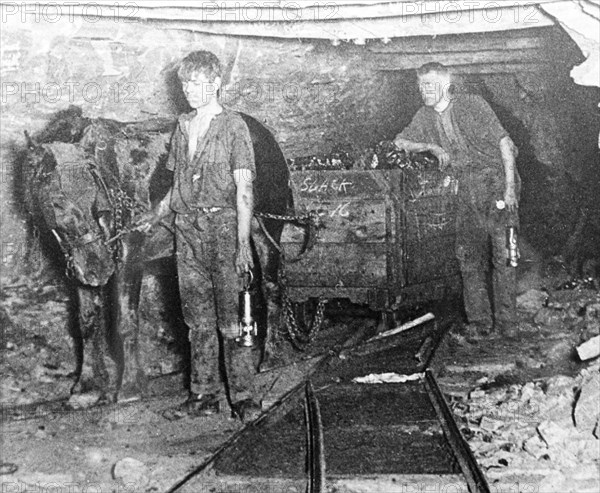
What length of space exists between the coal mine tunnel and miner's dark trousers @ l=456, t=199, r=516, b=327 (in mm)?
27

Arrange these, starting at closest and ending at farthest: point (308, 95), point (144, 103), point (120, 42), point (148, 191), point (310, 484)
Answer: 1. point (310, 484)
2. point (148, 191)
3. point (120, 42)
4. point (144, 103)
5. point (308, 95)

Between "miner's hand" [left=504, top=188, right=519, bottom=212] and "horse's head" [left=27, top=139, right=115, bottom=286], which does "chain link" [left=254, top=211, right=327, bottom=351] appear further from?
"miner's hand" [left=504, top=188, right=519, bottom=212]

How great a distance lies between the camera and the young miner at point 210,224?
4102mm

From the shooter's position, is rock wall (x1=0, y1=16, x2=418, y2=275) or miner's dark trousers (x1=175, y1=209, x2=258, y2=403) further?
rock wall (x1=0, y1=16, x2=418, y2=275)

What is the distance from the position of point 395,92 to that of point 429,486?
15.6 feet

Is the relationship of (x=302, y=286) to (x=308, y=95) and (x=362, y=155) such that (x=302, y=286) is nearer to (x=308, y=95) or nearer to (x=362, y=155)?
(x=362, y=155)

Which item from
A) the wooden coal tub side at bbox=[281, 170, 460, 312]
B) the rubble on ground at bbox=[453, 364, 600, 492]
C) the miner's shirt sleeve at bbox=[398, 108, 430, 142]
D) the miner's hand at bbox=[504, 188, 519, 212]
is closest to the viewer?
the rubble on ground at bbox=[453, 364, 600, 492]

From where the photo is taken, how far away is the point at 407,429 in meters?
4.09

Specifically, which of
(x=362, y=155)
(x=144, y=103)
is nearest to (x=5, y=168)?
(x=144, y=103)

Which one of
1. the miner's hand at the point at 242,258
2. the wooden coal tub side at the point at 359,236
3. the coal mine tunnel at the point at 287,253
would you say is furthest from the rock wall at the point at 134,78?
the miner's hand at the point at 242,258

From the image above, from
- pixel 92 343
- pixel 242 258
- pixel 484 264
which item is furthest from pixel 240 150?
pixel 484 264

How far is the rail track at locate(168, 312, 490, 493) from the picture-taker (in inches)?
136

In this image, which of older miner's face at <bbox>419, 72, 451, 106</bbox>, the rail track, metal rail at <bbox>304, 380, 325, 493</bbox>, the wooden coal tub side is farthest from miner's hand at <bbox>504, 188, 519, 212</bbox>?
metal rail at <bbox>304, 380, 325, 493</bbox>

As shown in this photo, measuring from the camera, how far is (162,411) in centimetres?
452
